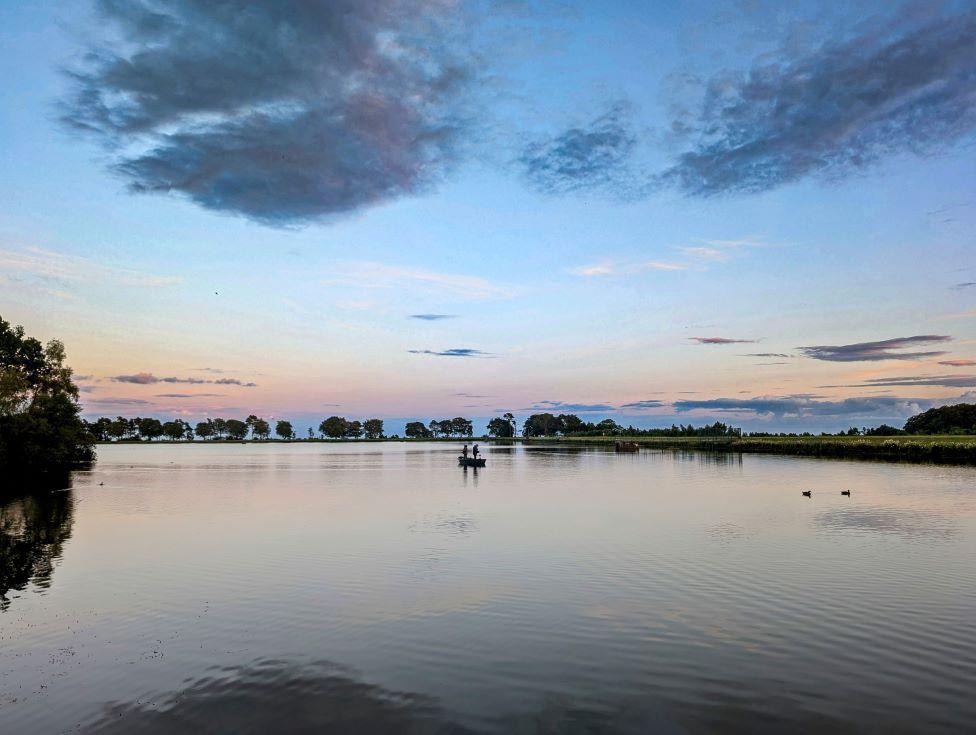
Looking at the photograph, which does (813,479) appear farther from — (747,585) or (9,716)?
(9,716)

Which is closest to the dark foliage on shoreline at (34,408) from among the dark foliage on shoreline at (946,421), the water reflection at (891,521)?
the water reflection at (891,521)

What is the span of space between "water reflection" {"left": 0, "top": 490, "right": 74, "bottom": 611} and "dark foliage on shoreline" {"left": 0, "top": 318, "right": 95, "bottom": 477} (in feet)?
59.0

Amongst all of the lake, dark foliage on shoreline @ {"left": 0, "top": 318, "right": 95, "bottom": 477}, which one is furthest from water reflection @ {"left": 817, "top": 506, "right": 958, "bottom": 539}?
dark foliage on shoreline @ {"left": 0, "top": 318, "right": 95, "bottom": 477}

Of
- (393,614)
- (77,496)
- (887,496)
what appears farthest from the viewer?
(77,496)

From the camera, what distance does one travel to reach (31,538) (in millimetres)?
32781

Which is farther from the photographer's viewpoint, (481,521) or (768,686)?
(481,521)

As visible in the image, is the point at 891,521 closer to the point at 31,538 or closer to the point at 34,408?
the point at 31,538

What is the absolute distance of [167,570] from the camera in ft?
83.1

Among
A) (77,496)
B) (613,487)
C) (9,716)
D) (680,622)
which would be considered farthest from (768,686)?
(77,496)

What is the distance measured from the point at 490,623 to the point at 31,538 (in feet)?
92.9

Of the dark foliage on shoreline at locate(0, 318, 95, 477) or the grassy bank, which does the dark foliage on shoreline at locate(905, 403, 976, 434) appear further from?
the dark foliage on shoreline at locate(0, 318, 95, 477)

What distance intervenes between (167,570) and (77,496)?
36.6 metres

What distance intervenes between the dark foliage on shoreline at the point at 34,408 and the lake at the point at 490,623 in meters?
33.2

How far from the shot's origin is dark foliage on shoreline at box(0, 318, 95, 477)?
6638 centimetres
